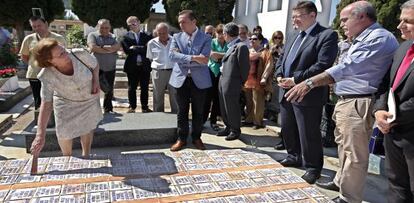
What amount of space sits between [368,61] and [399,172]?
0.85 meters

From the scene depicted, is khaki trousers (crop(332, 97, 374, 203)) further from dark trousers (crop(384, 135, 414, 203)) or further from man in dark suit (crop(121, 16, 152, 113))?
man in dark suit (crop(121, 16, 152, 113))

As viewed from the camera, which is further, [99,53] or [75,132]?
[99,53]

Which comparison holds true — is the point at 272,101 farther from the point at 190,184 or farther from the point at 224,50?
the point at 190,184

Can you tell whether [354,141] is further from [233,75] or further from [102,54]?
[102,54]

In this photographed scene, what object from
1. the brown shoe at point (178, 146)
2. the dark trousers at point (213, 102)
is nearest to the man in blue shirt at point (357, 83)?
the brown shoe at point (178, 146)

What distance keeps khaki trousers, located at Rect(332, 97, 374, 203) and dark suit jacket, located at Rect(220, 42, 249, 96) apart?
1879 mm

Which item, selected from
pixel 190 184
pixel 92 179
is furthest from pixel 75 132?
pixel 190 184

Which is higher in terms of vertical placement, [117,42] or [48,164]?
[117,42]

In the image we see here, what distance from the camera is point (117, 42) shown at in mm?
5539

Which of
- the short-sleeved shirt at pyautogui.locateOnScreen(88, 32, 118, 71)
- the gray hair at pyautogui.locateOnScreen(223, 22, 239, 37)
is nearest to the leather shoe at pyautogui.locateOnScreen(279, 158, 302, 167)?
the gray hair at pyautogui.locateOnScreen(223, 22, 239, 37)

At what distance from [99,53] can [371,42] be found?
416cm

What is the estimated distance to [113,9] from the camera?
1825cm

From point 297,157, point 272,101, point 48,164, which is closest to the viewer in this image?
point 48,164

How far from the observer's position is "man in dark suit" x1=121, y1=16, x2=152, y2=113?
5.66m
